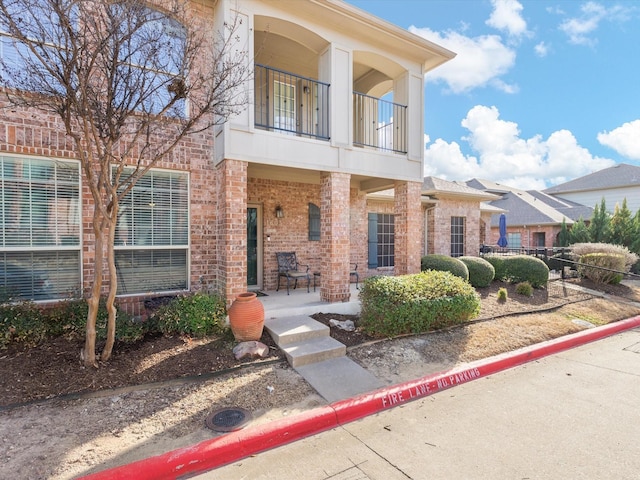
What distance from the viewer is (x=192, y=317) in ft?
17.9

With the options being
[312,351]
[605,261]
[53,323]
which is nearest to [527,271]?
[605,261]

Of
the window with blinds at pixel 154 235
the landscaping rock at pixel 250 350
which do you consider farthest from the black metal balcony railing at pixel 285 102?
the landscaping rock at pixel 250 350

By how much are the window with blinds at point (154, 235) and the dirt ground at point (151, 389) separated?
1.29 m

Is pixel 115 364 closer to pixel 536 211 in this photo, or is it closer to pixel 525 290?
pixel 525 290

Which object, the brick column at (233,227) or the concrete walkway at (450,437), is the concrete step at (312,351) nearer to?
the concrete walkway at (450,437)

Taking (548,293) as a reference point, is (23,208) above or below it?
above

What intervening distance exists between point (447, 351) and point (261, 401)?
3170 millimetres

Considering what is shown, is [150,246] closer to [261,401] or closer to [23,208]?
[23,208]

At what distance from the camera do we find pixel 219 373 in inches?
178

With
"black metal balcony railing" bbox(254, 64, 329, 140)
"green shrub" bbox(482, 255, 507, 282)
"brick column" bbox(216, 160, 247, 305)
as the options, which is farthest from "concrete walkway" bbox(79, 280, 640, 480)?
"black metal balcony railing" bbox(254, 64, 329, 140)

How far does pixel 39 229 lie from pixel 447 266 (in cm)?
864

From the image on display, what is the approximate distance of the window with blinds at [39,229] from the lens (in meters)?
5.17

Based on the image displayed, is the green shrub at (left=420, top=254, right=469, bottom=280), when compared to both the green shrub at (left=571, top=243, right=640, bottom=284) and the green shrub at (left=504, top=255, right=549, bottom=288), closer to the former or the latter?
the green shrub at (left=504, top=255, right=549, bottom=288)

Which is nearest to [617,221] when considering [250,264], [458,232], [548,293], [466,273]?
[458,232]
